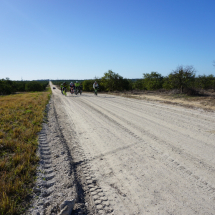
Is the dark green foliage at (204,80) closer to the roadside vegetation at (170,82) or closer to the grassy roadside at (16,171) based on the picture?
the roadside vegetation at (170,82)

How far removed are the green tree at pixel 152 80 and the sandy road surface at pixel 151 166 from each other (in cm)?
4066

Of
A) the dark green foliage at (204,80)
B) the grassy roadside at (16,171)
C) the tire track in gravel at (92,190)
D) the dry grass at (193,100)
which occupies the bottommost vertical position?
the tire track in gravel at (92,190)

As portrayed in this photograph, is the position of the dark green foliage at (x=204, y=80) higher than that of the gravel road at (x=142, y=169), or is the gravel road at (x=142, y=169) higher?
the dark green foliage at (x=204, y=80)

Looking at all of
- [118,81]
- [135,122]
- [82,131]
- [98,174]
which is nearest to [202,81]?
[118,81]

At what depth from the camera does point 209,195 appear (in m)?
2.47

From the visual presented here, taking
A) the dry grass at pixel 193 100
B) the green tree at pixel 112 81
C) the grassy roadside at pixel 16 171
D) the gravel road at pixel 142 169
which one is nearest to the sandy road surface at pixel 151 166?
the gravel road at pixel 142 169

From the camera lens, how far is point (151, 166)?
11.0 feet

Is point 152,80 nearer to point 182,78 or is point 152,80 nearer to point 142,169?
point 182,78

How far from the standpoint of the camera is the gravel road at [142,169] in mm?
2367

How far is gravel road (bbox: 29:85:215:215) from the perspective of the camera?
2.37 meters

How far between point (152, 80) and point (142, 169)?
1914 inches

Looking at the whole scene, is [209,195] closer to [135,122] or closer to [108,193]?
[108,193]

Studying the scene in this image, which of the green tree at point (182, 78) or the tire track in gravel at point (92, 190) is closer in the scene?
the tire track in gravel at point (92, 190)

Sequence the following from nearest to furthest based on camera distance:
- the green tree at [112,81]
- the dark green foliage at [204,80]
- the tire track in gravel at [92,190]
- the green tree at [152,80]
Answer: the tire track in gravel at [92,190] < the dark green foliage at [204,80] < the green tree at [112,81] < the green tree at [152,80]
